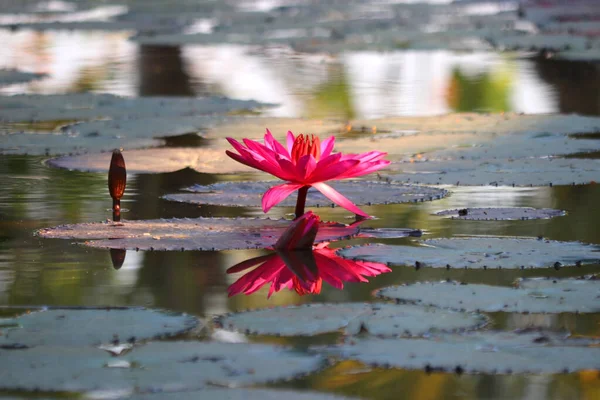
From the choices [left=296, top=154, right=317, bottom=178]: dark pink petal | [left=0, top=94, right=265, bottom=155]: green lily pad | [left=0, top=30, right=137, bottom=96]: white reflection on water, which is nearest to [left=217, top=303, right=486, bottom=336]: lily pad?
[left=296, top=154, right=317, bottom=178]: dark pink petal

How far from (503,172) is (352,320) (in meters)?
1.94

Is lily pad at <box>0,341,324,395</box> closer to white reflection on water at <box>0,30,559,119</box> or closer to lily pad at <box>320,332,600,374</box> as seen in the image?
lily pad at <box>320,332,600,374</box>

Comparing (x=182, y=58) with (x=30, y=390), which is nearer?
(x=30, y=390)

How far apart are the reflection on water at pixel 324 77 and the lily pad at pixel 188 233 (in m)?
2.64

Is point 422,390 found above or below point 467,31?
below

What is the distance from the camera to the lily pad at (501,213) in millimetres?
3436

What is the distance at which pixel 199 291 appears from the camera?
Answer: 8.85 ft

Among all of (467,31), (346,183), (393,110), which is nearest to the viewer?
(346,183)

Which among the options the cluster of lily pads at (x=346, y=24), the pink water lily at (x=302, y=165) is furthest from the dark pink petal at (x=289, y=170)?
the cluster of lily pads at (x=346, y=24)

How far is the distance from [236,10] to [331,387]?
13.9 metres

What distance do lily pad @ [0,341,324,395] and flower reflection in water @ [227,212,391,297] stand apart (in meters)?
0.50

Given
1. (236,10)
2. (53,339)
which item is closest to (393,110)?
(53,339)

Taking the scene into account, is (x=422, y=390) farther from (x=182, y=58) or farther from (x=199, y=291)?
(x=182, y=58)

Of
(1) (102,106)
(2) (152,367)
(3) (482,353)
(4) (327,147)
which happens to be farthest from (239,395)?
(1) (102,106)
